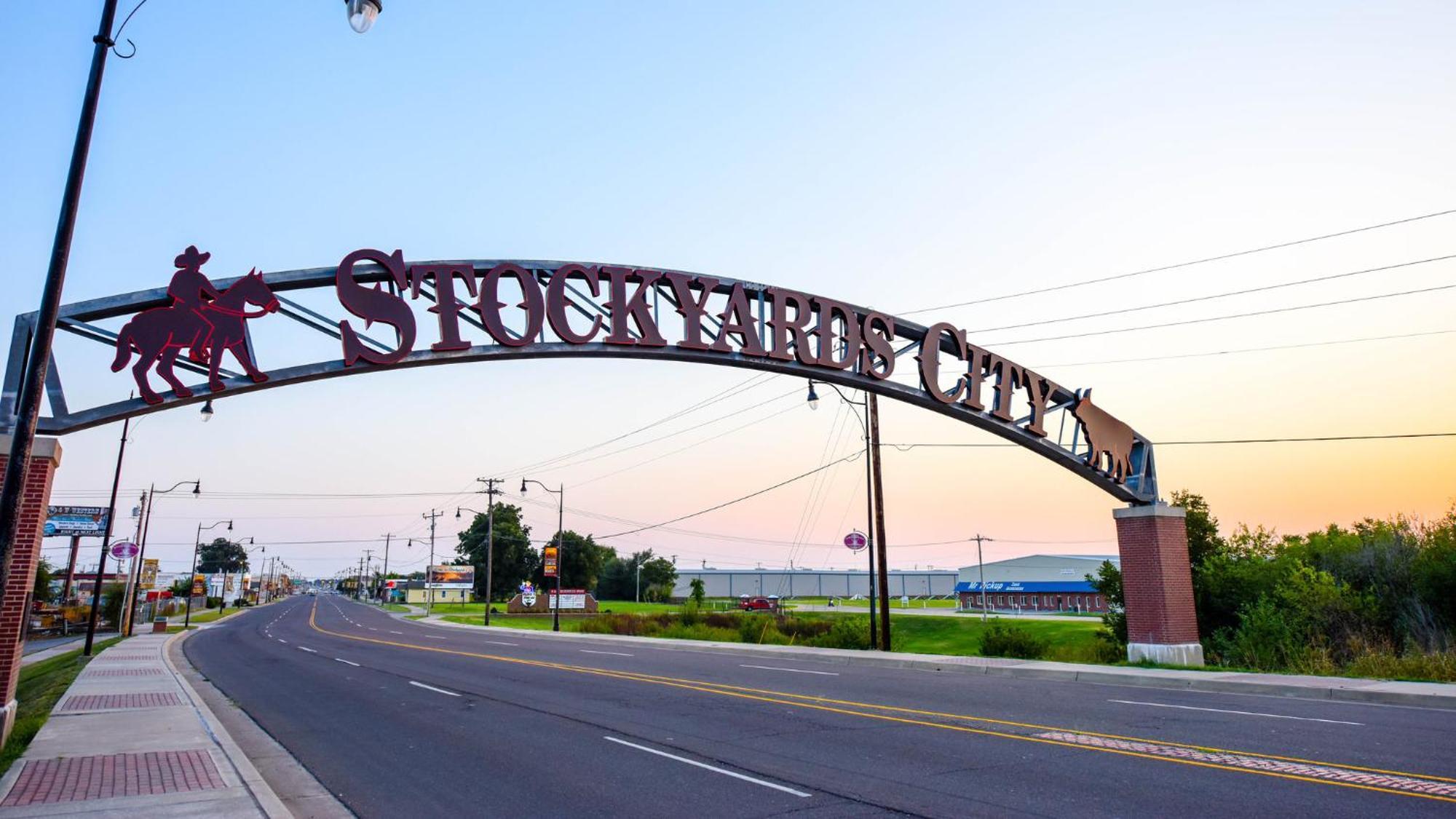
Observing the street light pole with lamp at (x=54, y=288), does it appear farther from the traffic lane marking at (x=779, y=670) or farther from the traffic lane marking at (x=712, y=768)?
the traffic lane marking at (x=779, y=670)

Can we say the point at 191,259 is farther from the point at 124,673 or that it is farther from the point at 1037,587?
the point at 1037,587

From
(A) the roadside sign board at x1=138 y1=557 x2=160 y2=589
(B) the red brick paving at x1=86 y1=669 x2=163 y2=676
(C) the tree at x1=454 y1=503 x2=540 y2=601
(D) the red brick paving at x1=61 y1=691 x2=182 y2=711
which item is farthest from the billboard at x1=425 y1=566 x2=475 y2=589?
(D) the red brick paving at x1=61 y1=691 x2=182 y2=711

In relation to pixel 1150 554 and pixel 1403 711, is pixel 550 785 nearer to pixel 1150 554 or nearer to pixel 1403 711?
pixel 1403 711

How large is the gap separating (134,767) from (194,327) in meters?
7.16

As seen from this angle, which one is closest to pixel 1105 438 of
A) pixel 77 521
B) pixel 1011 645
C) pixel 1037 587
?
pixel 1011 645

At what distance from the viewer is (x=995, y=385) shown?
22.8m

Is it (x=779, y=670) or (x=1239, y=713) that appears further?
(x=779, y=670)

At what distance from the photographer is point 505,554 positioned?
117m

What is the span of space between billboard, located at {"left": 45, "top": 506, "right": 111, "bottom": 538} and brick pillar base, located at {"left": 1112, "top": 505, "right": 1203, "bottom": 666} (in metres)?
55.7

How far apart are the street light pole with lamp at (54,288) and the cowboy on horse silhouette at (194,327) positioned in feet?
15.1

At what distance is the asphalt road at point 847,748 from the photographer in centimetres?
803

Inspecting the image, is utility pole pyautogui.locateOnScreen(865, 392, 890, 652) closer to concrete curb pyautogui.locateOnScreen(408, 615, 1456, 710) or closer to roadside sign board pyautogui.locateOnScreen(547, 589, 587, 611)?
concrete curb pyautogui.locateOnScreen(408, 615, 1456, 710)

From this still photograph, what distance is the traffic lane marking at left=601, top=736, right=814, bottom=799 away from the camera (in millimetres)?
8625

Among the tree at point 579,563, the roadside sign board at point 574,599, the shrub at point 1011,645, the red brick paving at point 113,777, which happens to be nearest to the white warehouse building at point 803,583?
the tree at point 579,563
